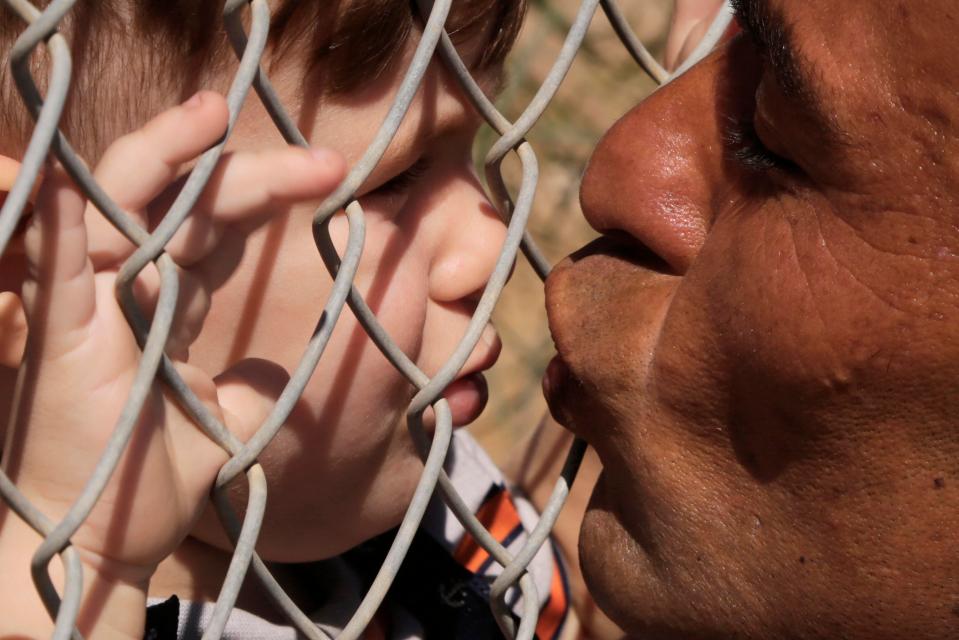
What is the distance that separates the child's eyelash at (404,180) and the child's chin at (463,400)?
0.22 m

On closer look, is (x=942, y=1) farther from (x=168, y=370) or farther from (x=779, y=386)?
(x=168, y=370)

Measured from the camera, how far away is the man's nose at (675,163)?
3.34 ft

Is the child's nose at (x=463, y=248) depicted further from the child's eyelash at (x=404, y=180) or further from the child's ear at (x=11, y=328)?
the child's ear at (x=11, y=328)

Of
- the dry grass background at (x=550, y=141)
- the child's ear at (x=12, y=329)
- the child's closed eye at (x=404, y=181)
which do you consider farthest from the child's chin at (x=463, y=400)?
the dry grass background at (x=550, y=141)

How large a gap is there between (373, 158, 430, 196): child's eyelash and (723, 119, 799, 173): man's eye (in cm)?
29

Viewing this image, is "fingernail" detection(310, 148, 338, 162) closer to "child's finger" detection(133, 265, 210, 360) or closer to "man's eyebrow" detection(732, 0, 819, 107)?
"child's finger" detection(133, 265, 210, 360)

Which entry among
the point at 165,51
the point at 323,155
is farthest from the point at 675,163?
the point at 165,51

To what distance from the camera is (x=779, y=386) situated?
91cm

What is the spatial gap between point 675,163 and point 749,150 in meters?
0.08

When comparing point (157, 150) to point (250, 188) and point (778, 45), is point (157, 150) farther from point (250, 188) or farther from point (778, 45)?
point (778, 45)

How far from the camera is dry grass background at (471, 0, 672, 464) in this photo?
231 cm

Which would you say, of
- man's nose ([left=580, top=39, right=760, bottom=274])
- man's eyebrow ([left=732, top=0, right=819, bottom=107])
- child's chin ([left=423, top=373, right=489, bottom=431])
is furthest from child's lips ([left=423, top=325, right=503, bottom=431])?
man's eyebrow ([left=732, top=0, right=819, bottom=107])

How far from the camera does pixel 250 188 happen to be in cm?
86

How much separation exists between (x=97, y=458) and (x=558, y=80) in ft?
1.61
